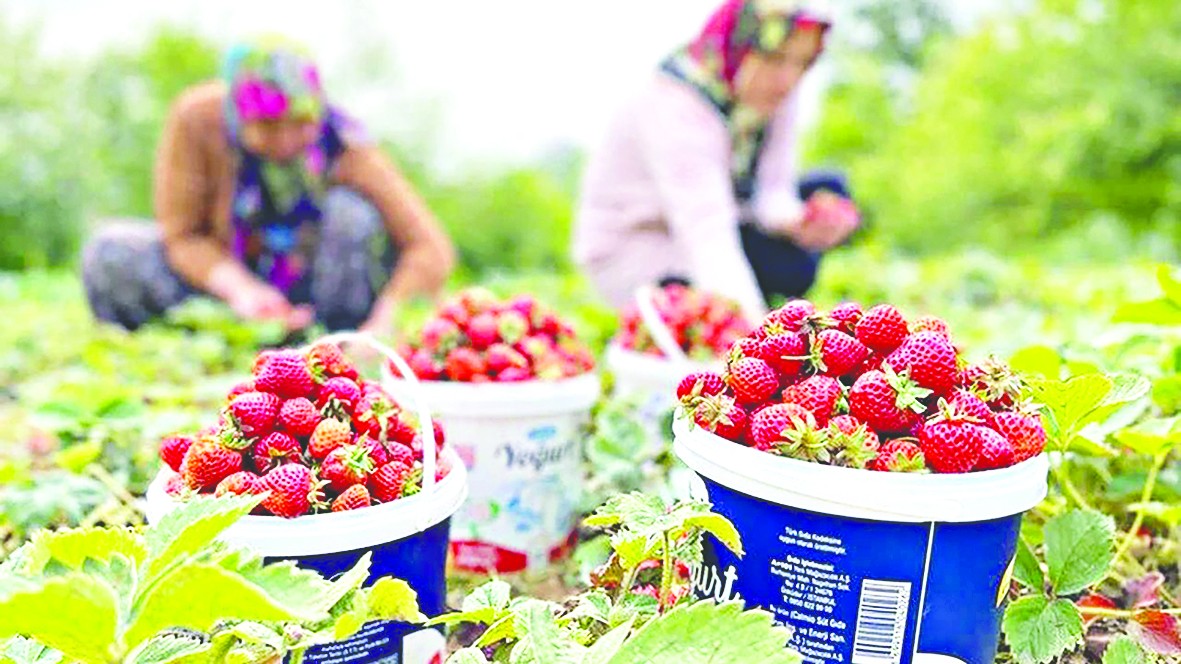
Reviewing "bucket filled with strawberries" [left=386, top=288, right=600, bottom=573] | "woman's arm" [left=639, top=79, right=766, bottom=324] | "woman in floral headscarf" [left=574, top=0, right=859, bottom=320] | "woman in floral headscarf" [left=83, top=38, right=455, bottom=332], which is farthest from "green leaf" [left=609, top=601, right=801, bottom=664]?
"woman in floral headscarf" [left=83, top=38, right=455, bottom=332]

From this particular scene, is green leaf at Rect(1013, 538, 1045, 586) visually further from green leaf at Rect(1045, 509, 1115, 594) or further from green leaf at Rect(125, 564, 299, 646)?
green leaf at Rect(125, 564, 299, 646)

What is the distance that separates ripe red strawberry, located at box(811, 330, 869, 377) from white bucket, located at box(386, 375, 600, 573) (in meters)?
0.74

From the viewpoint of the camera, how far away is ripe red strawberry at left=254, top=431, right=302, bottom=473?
1.30 metres

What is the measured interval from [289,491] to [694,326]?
118 centimetres

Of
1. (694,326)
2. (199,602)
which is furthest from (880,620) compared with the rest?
(694,326)

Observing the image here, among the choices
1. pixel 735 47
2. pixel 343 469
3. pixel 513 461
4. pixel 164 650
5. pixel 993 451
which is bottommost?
pixel 513 461

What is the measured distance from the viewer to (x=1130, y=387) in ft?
4.58

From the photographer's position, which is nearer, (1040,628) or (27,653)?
(27,653)

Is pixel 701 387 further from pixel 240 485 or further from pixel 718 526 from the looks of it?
pixel 240 485

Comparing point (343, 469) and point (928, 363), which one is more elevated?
point (928, 363)

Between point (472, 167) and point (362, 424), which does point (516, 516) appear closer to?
point (362, 424)

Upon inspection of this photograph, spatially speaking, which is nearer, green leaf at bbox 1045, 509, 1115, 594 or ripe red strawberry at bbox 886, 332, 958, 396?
ripe red strawberry at bbox 886, 332, 958, 396

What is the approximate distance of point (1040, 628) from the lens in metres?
1.33

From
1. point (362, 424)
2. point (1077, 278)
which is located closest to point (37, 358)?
point (362, 424)
